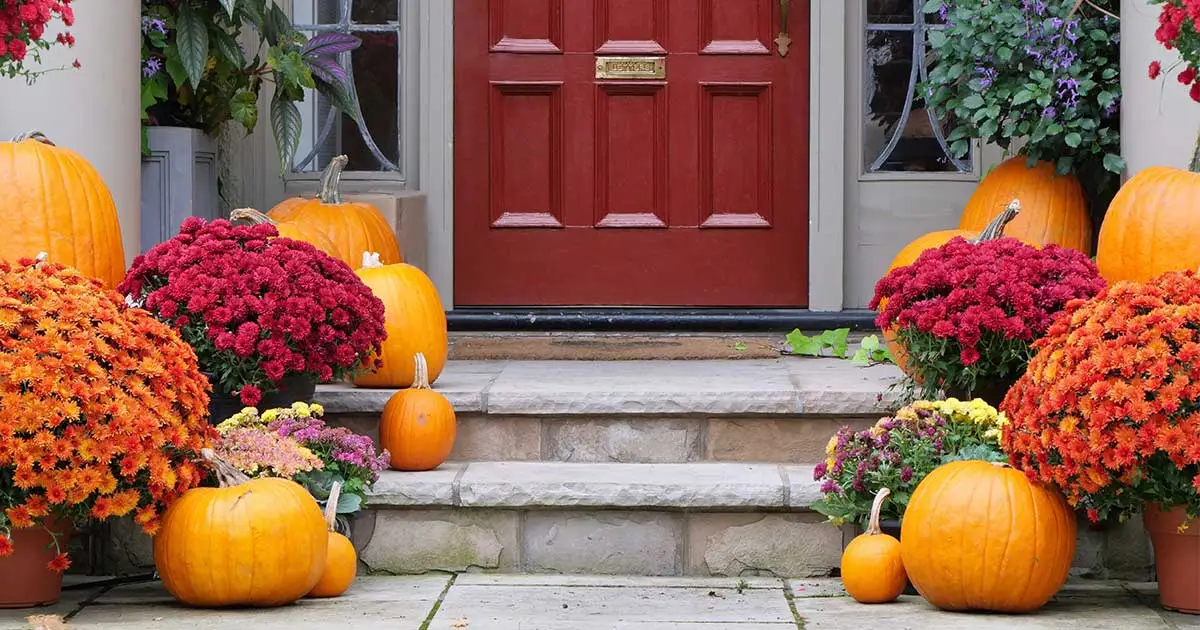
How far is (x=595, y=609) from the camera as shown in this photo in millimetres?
3695

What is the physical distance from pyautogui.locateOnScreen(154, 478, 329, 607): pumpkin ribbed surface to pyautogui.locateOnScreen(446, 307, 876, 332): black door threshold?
7.37ft

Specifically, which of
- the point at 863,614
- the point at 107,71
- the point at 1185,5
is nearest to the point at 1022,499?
the point at 863,614

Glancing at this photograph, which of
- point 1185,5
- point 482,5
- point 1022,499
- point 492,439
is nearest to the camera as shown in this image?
point 1022,499

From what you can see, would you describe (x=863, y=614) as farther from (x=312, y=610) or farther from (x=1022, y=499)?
(x=312, y=610)

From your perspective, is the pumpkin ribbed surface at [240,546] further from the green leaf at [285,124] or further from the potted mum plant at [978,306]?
the green leaf at [285,124]

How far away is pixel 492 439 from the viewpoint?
180 inches

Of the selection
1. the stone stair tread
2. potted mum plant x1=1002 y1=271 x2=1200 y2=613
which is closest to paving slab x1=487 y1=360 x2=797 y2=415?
the stone stair tread

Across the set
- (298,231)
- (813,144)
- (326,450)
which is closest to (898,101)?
(813,144)

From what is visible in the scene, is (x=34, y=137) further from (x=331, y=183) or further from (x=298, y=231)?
(x=331, y=183)

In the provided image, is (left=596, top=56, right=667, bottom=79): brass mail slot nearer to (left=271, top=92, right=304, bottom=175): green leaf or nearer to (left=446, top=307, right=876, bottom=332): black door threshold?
(left=446, top=307, right=876, bottom=332): black door threshold

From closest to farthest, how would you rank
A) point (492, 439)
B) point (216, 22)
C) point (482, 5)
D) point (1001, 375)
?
point (1001, 375), point (492, 439), point (216, 22), point (482, 5)

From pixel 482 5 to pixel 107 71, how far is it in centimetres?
164

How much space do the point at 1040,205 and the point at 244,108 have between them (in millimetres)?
2662

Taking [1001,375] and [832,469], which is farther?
[1001,375]
